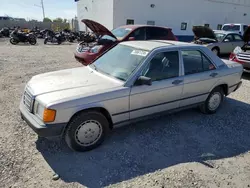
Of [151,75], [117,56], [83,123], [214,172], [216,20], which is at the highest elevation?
[216,20]

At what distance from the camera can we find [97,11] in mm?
21047

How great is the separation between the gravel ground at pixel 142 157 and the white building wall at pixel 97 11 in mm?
15878

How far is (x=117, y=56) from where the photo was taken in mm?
3742

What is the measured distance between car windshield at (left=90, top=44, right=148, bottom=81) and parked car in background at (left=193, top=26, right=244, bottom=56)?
843 centimetres

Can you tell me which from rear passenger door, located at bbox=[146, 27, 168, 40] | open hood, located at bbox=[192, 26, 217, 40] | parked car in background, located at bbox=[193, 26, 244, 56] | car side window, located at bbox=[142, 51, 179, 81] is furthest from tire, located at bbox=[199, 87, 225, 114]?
open hood, located at bbox=[192, 26, 217, 40]

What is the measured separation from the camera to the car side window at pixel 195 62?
386 cm

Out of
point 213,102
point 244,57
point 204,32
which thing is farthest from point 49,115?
point 204,32

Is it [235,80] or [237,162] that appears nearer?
[237,162]

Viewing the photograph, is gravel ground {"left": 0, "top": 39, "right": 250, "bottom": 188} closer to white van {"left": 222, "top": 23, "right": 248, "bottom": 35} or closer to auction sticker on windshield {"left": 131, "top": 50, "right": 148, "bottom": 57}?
auction sticker on windshield {"left": 131, "top": 50, "right": 148, "bottom": 57}

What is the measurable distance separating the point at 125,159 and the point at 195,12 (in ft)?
70.9

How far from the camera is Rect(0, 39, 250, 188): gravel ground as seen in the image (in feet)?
8.53

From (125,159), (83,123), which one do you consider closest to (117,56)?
(83,123)

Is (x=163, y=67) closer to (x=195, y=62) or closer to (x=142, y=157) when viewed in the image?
(x=195, y=62)

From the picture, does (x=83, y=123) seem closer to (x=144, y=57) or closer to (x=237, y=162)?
(x=144, y=57)
